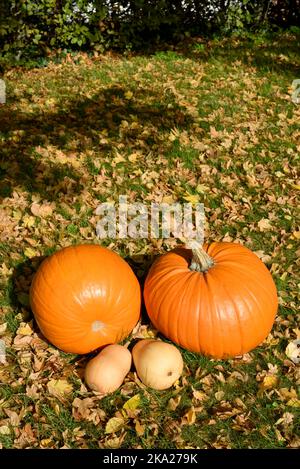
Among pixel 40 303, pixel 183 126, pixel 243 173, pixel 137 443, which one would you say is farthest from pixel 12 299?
pixel 183 126

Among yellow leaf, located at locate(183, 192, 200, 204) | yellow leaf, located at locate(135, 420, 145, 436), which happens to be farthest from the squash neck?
yellow leaf, located at locate(183, 192, 200, 204)

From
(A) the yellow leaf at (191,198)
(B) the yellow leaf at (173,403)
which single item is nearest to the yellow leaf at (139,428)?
(B) the yellow leaf at (173,403)

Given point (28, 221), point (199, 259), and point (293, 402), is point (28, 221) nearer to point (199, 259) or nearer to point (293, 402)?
point (199, 259)

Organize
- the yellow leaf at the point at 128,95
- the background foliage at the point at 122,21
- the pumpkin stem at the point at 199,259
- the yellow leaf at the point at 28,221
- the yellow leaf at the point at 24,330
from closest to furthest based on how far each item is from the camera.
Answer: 1. the pumpkin stem at the point at 199,259
2. the yellow leaf at the point at 24,330
3. the yellow leaf at the point at 28,221
4. the yellow leaf at the point at 128,95
5. the background foliage at the point at 122,21

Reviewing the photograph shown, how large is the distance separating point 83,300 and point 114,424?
2.42ft

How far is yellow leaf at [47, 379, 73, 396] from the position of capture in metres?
2.84

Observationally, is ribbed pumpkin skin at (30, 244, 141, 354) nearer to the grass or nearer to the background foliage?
the grass

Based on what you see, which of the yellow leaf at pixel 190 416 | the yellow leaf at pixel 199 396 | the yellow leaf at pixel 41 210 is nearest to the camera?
the yellow leaf at pixel 190 416

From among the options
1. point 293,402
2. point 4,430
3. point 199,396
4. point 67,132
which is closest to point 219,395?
point 199,396

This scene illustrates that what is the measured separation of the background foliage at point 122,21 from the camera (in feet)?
23.8

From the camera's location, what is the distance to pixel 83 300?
2834 millimetres

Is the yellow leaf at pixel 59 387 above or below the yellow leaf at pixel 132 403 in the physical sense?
below

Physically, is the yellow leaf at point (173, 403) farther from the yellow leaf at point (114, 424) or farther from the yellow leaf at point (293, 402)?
the yellow leaf at point (293, 402)

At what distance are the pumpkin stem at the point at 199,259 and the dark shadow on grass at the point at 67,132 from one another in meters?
1.96
